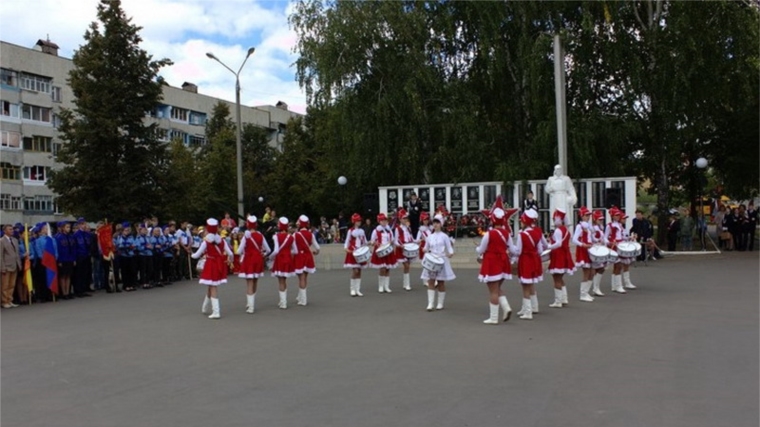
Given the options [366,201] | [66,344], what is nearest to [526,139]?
[366,201]

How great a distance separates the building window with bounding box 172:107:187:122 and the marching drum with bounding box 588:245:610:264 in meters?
66.8

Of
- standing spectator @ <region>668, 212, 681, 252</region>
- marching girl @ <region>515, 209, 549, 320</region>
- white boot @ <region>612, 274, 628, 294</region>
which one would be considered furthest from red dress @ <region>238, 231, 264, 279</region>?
standing spectator @ <region>668, 212, 681, 252</region>

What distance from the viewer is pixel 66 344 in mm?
10664

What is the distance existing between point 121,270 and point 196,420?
14873mm

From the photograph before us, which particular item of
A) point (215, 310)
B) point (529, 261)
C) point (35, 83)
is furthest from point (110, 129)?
point (35, 83)

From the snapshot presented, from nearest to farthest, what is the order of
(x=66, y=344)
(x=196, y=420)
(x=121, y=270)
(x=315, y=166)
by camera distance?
(x=196, y=420) → (x=66, y=344) → (x=121, y=270) → (x=315, y=166)

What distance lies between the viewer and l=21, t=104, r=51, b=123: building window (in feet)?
178

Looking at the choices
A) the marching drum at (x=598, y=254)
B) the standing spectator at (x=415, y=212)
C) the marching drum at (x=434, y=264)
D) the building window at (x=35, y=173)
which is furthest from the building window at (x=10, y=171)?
the marching drum at (x=598, y=254)

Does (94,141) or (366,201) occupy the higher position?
(94,141)

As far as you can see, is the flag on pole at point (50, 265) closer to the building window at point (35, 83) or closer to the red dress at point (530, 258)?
the red dress at point (530, 258)

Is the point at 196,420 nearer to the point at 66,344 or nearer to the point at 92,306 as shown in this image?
the point at 66,344

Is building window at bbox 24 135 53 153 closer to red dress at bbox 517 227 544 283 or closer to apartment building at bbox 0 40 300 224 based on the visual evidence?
apartment building at bbox 0 40 300 224

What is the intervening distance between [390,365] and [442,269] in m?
5.18

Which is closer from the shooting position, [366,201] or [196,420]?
[196,420]
